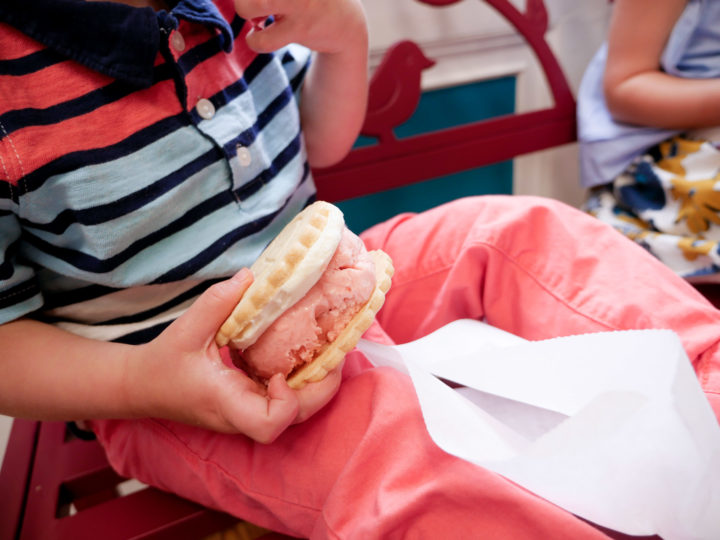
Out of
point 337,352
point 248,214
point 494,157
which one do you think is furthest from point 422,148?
point 337,352

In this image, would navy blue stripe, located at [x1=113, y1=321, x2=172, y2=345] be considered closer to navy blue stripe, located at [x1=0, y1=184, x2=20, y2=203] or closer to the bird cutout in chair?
navy blue stripe, located at [x1=0, y1=184, x2=20, y2=203]

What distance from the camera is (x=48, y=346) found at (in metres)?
0.51

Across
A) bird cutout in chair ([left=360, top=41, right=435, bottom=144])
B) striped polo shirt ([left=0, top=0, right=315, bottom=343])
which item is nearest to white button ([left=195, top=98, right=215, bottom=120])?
striped polo shirt ([left=0, top=0, right=315, bottom=343])

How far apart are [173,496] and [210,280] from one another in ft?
0.82

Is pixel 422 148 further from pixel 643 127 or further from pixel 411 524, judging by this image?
pixel 411 524

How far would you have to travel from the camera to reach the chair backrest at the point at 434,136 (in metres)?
0.97

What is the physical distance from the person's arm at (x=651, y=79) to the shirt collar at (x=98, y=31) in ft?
2.38

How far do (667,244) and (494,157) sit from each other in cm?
38

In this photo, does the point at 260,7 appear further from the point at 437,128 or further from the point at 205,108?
the point at 437,128

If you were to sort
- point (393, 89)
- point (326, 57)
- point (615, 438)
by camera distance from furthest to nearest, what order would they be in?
point (393, 89) → point (326, 57) → point (615, 438)

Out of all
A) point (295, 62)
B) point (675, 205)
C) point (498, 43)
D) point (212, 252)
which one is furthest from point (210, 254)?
point (498, 43)

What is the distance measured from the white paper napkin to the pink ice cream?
95 mm

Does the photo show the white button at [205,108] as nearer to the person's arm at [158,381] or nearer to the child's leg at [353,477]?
the person's arm at [158,381]

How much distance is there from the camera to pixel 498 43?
3.95 ft
